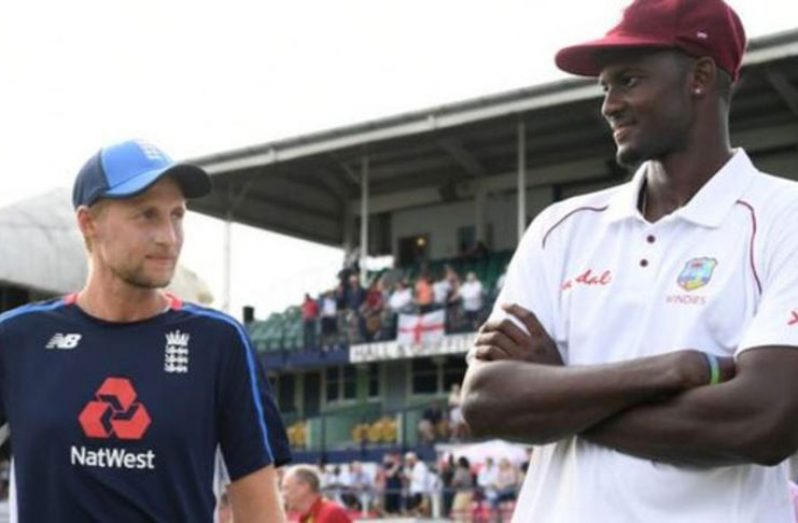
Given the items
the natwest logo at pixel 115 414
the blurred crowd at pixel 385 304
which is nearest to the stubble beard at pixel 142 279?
the natwest logo at pixel 115 414

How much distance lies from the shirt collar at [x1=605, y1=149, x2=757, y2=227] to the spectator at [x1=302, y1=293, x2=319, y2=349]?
34606 millimetres

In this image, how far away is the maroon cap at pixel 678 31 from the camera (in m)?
2.96

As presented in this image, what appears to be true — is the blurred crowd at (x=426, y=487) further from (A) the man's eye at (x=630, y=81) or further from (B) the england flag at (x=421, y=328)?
(A) the man's eye at (x=630, y=81)

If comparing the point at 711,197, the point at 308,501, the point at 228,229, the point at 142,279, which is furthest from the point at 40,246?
the point at 711,197

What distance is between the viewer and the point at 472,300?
32344mm

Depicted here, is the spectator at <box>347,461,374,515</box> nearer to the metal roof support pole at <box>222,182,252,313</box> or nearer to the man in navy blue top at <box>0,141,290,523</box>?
the metal roof support pole at <box>222,182,252,313</box>

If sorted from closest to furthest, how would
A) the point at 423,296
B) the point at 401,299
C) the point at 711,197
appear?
the point at 711,197, the point at 423,296, the point at 401,299

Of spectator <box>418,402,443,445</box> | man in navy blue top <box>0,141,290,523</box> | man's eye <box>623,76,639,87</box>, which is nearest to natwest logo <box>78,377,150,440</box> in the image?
man in navy blue top <box>0,141,290,523</box>

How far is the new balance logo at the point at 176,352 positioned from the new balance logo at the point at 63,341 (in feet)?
0.73

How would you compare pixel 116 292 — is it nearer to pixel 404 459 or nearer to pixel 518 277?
pixel 518 277

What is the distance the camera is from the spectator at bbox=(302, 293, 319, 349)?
123 feet

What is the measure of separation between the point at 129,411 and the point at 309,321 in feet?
113

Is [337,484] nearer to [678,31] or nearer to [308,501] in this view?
[308,501]

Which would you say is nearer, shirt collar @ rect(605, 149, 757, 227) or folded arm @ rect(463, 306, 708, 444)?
folded arm @ rect(463, 306, 708, 444)
